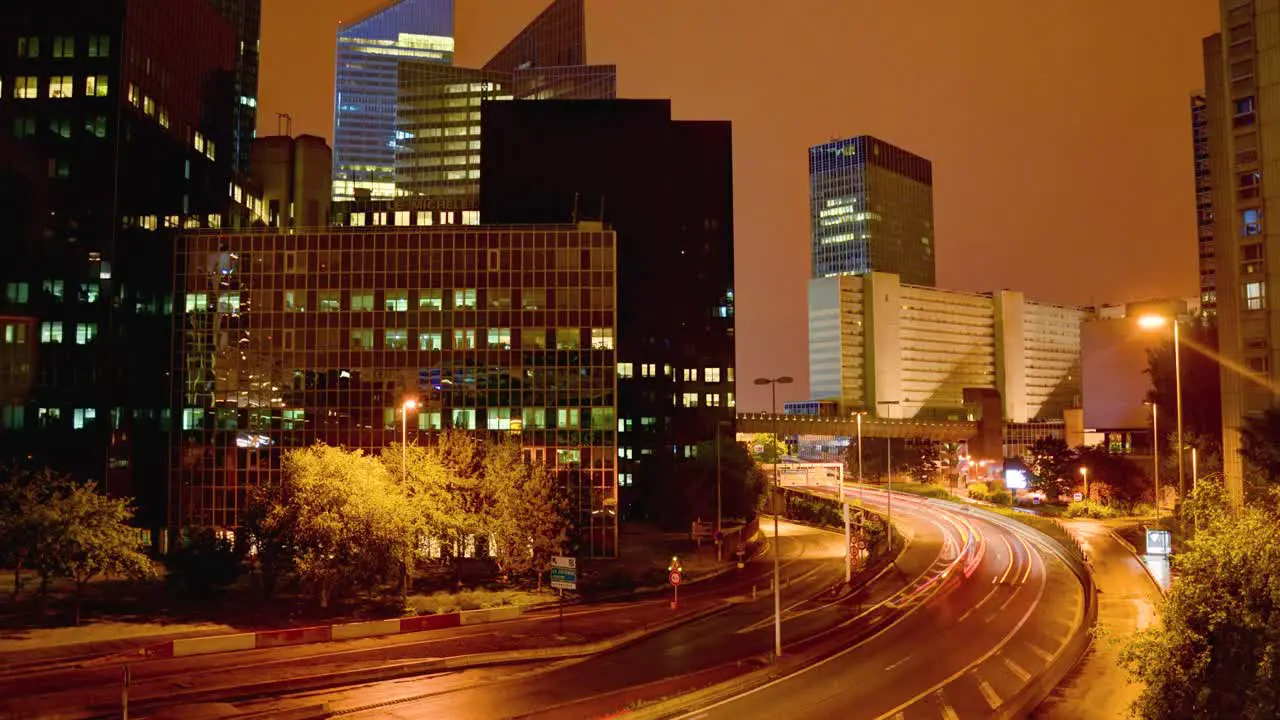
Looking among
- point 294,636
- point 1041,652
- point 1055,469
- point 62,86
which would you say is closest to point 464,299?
point 294,636

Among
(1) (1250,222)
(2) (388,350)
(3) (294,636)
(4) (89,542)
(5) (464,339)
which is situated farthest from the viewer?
(5) (464,339)

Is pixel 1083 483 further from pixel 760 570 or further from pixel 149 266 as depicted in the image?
pixel 149 266

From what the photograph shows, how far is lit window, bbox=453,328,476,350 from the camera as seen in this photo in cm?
8331

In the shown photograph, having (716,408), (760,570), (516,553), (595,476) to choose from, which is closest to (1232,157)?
(760,570)

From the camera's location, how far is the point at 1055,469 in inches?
4550

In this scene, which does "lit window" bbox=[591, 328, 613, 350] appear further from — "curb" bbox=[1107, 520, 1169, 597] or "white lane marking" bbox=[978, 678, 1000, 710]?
"white lane marking" bbox=[978, 678, 1000, 710]

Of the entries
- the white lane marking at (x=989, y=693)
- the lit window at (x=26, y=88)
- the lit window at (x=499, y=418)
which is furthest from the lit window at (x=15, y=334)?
the white lane marking at (x=989, y=693)

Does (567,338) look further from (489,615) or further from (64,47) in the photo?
(64,47)

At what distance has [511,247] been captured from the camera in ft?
277

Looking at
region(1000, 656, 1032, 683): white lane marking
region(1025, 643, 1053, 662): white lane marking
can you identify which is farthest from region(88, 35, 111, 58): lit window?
region(1025, 643, 1053, 662): white lane marking

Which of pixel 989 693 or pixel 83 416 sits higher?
pixel 83 416

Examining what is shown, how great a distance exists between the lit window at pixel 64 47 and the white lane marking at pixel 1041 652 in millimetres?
98456

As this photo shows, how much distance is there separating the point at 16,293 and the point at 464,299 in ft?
146

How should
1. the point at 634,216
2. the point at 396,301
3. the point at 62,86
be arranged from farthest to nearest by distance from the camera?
the point at 634,216 < the point at 62,86 < the point at 396,301
